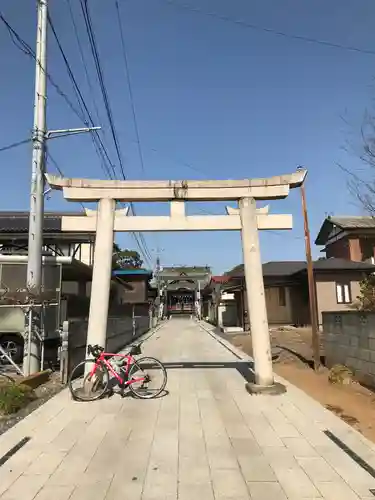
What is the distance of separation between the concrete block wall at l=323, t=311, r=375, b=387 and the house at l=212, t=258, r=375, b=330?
15.3 m

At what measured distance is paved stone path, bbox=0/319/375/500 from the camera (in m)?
4.14

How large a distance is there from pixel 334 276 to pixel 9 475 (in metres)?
25.5

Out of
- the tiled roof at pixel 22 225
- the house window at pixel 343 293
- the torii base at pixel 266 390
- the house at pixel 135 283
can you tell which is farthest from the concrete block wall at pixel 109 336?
the house window at pixel 343 293

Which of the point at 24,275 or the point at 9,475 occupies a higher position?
the point at 24,275

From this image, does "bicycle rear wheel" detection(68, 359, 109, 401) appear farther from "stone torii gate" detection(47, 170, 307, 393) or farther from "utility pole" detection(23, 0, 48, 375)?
"stone torii gate" detection(47, 170, 307, 393)

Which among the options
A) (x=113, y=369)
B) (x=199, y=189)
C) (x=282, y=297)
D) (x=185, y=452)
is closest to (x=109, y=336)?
(x=113, y=369)

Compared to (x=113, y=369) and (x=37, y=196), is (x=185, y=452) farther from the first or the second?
(x=37, y=196)

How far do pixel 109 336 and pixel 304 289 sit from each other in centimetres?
1698

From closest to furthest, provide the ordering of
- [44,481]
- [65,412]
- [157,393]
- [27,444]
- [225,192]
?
[44,481], [27,444], [65,412], [157,393], [225,192]

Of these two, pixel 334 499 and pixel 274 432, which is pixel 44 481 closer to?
pixel 334 499

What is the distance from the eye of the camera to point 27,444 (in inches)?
220

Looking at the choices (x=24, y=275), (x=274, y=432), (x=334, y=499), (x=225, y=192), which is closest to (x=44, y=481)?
(x=334, y=499)

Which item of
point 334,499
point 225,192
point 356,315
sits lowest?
point 334,499

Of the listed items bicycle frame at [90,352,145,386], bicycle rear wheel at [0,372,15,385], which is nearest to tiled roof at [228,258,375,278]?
bicycle frame at [90,352,145,386]
